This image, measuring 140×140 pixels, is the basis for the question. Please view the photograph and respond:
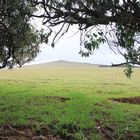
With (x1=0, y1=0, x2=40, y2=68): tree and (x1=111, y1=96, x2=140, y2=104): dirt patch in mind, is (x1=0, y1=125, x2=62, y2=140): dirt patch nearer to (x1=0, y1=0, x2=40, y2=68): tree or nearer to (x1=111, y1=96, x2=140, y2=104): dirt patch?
(x1=0, y1=0, x2=40, y2=68): tree

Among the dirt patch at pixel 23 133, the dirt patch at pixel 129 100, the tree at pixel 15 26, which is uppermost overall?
the tree at pixel 15 26

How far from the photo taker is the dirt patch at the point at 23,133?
15.3m

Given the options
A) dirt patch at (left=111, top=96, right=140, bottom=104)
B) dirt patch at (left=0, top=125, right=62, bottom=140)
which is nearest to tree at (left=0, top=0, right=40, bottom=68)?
dirt patch at (left=0, top=125, right=62, bottom=140)

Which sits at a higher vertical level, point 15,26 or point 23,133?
point 15,26

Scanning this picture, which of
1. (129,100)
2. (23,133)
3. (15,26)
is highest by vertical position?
(15,26)

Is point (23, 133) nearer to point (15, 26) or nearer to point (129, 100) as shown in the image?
point (15, 26)

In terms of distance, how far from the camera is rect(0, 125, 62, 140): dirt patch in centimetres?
1534

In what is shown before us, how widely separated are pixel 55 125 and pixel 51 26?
4.05m

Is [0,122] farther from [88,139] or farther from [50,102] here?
[50,102]

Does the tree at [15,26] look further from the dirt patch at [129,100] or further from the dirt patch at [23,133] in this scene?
the dirt patch at [129,100]

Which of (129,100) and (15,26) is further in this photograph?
(129,100)

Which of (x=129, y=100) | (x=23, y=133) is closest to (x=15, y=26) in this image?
(x=23, y=133)

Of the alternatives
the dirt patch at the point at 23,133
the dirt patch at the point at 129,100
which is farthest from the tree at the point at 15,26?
the dirt patch at the point at 129,100

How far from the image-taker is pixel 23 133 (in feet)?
51.8
